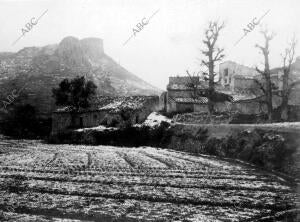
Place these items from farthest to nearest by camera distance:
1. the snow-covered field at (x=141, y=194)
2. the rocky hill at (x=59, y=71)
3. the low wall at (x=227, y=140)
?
1. the rocky hill at (x=59, y=71)
2. the low wall at (x=227, y=140)
3. the snow-covered field at (x=141, y=194)

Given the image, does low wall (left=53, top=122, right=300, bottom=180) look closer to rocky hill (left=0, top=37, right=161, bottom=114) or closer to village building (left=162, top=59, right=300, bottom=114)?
village building (left=162, top=59, right=300, bottom=114)

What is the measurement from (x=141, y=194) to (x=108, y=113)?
38352 millimetres

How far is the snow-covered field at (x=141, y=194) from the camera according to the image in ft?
31.2

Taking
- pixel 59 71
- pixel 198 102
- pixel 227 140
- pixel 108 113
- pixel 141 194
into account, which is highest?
pixel 59 71

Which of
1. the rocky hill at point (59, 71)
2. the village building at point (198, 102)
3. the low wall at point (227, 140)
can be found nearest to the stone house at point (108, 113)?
the village building at point (198, 102)

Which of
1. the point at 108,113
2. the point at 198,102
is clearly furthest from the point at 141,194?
the point at 198,102

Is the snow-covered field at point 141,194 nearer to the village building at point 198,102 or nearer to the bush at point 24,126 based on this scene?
the village building at point 198,102

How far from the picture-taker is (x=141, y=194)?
12.0 meters

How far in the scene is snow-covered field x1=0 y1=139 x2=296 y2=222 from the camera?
9.50 meters

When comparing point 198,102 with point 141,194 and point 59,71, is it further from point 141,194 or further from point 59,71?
point 59,71

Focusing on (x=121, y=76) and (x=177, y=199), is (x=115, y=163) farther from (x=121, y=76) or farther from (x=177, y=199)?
(x=121, y=76)

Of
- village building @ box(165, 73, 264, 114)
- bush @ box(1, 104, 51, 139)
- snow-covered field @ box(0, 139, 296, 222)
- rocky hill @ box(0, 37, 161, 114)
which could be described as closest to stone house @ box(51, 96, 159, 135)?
village building @ box(165, 73, 264, 114)

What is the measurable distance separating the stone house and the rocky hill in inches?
778

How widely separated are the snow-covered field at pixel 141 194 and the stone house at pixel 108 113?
28907 mm
